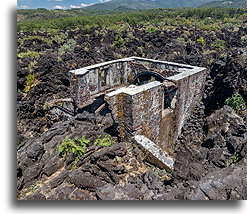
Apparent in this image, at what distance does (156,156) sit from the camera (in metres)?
7.00

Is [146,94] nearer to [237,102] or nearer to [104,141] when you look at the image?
[104,141]

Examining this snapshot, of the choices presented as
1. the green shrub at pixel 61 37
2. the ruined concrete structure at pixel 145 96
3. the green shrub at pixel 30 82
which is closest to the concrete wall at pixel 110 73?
the ruined concrete structure at pixel 145 96

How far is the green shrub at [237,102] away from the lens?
Answer: 8754mm

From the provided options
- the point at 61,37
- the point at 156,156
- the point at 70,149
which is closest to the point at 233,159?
the point at 156,156

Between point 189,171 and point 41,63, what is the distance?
15910 mm

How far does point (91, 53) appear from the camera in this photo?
21.4m

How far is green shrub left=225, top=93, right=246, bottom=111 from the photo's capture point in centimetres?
875

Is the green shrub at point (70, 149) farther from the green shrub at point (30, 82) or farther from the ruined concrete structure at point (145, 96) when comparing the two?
the green shrub at point (30, 82)

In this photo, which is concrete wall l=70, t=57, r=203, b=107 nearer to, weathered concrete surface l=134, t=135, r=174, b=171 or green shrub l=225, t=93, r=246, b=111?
green shrub l=225, t=93, r=246, b=111

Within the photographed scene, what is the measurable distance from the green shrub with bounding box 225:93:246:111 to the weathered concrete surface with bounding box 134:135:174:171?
381 centimetres

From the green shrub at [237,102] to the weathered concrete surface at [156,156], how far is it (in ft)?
12.5

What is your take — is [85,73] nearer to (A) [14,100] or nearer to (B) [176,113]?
(B) [176,113]

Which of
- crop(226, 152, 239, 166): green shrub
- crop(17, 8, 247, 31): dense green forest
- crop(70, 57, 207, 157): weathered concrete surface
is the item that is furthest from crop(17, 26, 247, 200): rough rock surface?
crop(17, 8, 247, 31): dense green forest

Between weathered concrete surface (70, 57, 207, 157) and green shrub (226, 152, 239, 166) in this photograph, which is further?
weathered concrete surface (70, 57, 207, 157)
